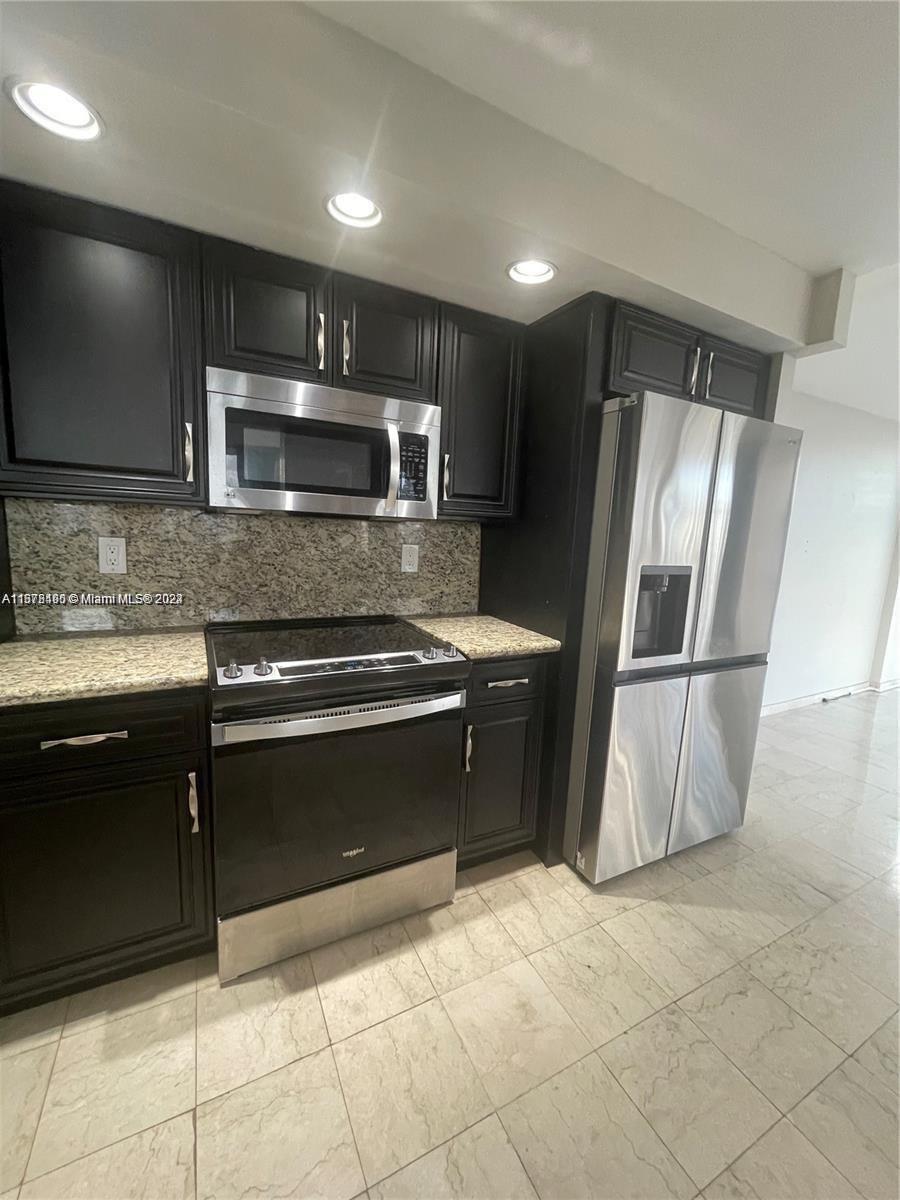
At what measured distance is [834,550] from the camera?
391 cm

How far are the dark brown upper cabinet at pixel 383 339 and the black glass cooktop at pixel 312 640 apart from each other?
92 centimetres

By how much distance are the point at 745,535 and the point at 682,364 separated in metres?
0.75

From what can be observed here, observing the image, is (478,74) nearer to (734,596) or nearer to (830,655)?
(734,596)

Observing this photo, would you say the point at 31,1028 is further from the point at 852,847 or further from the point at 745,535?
the point at 852,847

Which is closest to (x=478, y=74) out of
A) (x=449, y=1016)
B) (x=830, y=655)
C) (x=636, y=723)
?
(x=636, y=723)

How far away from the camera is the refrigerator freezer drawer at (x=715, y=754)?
2002 millimetres

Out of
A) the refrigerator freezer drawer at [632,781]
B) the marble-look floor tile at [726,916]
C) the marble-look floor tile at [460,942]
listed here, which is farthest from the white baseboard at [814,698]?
the marble-look floor tile at [460,942]

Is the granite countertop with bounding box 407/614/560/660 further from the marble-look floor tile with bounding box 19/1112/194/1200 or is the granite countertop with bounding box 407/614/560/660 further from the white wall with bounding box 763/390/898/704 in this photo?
the white wall with bounding box 763/390/898/704

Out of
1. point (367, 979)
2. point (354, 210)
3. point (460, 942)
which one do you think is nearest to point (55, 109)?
point (354, 210)

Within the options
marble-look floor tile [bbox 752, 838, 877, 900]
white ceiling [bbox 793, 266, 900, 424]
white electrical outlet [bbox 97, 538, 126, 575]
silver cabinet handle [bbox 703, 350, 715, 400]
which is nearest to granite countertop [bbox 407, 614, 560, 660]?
white electrical outlet [bbox 97, 538, 126, 575]

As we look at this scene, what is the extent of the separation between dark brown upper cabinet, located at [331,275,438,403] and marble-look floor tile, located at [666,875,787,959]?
2248 millimetres

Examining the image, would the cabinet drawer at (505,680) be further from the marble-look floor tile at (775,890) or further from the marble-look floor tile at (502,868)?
the marble-look floor tile at (775,890)

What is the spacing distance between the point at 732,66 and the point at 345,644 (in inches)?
75.0

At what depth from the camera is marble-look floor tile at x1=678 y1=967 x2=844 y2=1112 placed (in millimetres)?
1263
